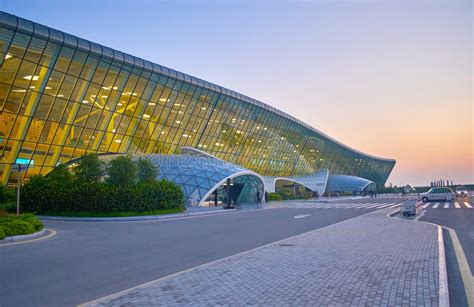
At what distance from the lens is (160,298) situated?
685 centimetres

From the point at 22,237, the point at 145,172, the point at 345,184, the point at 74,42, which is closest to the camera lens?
the point at 22,237

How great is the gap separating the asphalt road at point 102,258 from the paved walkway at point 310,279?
3.18ft

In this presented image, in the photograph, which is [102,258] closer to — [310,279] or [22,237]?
[22,237]

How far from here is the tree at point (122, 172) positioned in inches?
1078

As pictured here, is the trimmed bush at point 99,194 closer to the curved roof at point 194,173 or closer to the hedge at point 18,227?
the curved roof at point 194,173

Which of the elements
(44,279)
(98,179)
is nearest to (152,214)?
(98,179)

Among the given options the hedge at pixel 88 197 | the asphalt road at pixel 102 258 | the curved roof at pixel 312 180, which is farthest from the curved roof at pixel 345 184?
the asphalt road at pixel 102 258

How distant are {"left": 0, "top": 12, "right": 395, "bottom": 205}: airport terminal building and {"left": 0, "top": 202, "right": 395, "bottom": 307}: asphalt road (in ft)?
56.3

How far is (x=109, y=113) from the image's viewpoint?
38781mm

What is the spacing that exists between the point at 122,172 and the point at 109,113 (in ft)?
42.9

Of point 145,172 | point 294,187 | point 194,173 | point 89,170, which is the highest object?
point 294,187

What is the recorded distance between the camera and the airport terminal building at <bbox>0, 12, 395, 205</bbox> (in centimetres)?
3111

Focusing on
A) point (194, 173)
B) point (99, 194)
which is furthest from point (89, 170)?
point (194, 173)

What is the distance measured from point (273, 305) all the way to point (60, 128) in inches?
1296
